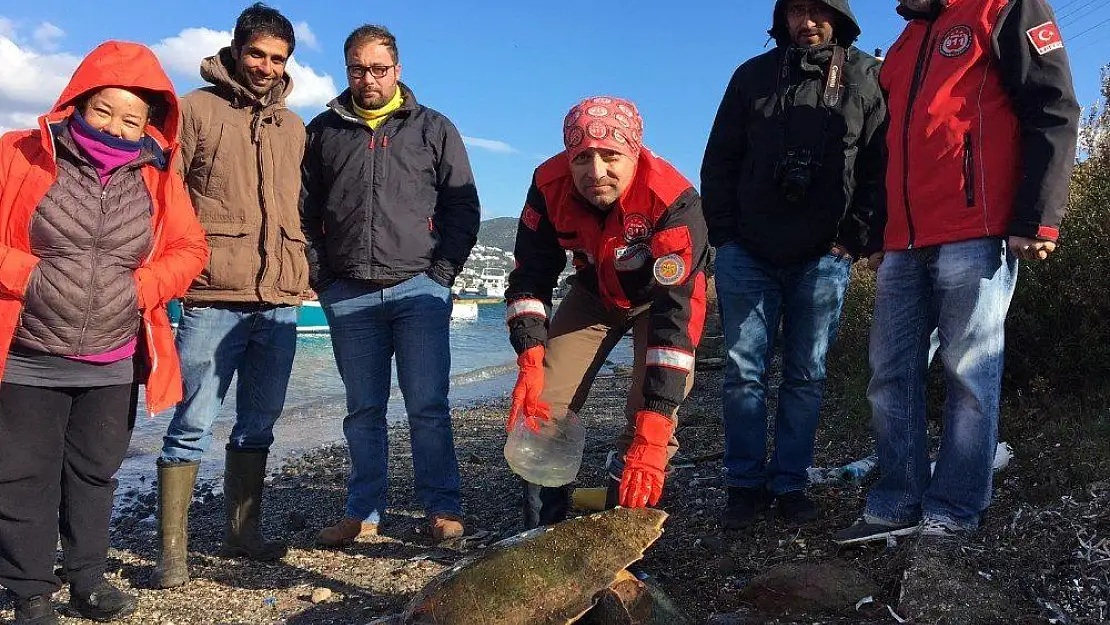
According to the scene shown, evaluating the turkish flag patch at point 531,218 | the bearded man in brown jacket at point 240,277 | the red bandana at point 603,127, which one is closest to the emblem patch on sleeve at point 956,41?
the red bandana at point 603,127

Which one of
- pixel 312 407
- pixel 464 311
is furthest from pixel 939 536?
pixel 464 311

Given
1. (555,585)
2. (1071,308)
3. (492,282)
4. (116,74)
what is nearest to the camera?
(555,585)

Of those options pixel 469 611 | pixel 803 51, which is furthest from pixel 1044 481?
pixel 469 611

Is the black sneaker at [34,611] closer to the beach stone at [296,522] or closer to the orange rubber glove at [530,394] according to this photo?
the beach stone at [296,522]

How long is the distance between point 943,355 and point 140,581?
4133mm

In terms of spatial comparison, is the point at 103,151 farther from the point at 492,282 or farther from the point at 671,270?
the point at 492,282

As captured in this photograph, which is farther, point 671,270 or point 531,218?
point 531,218

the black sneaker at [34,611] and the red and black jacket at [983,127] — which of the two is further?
the black sneaker at [34,611]

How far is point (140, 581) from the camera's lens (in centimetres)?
392

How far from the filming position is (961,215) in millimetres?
3051

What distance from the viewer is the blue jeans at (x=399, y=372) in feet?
13.8

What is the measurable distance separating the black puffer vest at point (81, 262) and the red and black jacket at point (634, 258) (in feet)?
5.62

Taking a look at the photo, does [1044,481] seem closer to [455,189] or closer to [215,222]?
[455,189]

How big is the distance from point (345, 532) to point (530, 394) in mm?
1633
